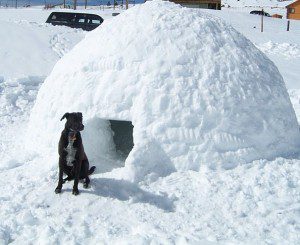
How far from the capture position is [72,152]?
5.07 meters

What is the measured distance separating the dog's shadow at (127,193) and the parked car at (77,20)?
15198 mm

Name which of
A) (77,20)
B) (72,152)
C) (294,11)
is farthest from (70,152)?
(294,11)

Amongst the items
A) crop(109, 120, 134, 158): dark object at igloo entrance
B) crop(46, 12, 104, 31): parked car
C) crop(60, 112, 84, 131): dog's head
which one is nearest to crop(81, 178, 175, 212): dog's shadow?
crop(60, 112, 84, 131): dog's head

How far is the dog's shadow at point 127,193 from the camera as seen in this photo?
5164 millimetres

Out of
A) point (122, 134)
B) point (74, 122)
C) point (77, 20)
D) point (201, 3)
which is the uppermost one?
point (201, 3)

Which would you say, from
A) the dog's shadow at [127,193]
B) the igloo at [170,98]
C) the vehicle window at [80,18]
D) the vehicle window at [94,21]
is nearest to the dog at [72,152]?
the dog's shadow at [127,193]

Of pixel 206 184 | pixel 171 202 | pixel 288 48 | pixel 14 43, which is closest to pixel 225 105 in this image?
pixel 206 184

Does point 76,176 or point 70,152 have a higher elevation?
point 70,152

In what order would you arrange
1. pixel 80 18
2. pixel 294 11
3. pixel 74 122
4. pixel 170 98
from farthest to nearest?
pixel 294 11
pixel 80 18
pixel 170 98
pixel 74 122

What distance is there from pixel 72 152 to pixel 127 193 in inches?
35.4

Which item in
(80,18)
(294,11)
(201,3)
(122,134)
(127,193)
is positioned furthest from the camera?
(294,11)

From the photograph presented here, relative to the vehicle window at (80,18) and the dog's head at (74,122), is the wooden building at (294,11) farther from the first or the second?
the dog's head at (74,122)

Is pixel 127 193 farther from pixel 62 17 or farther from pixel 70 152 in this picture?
pixel 62 17

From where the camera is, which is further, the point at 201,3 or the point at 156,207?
the point at 201,3
